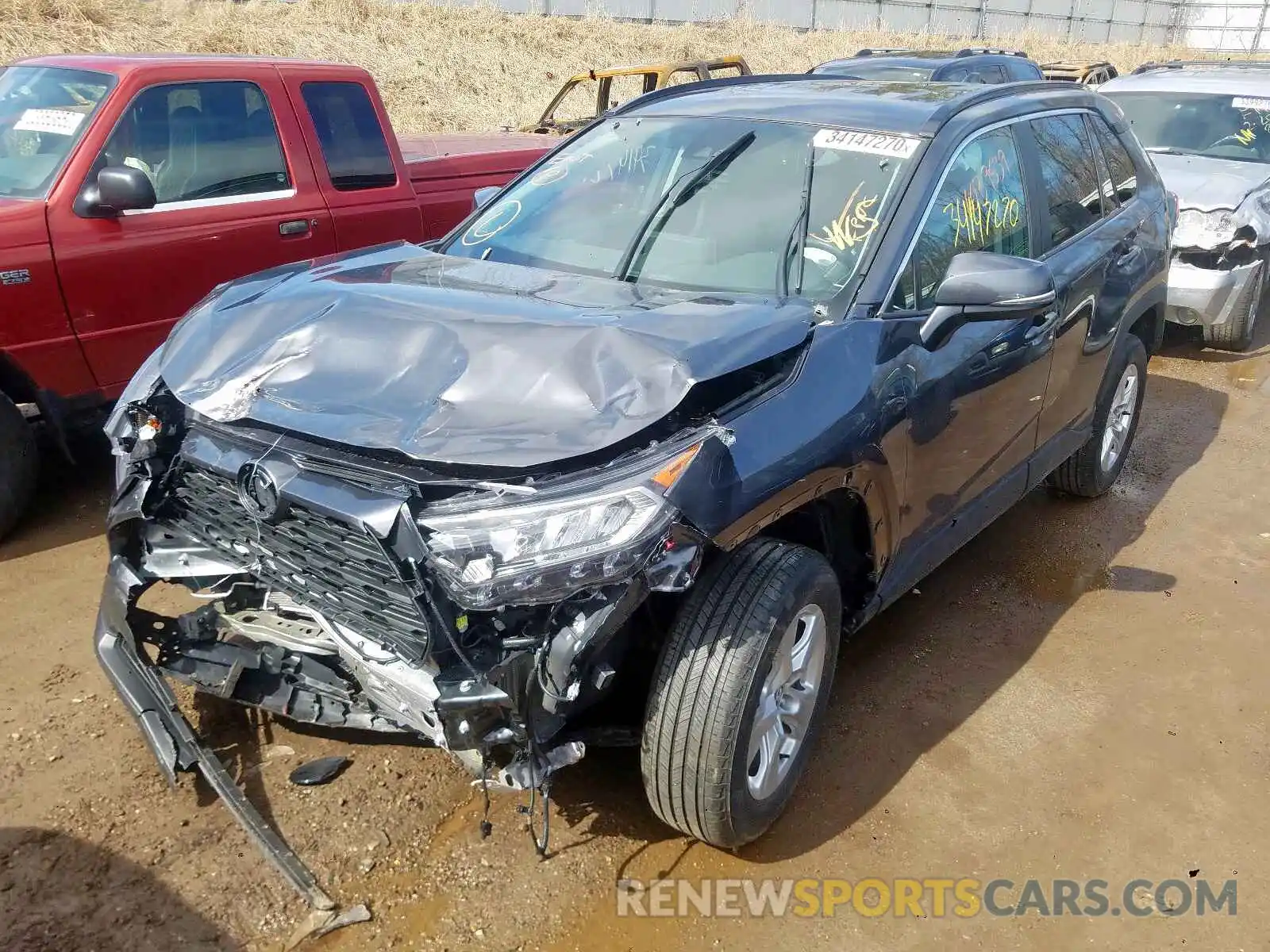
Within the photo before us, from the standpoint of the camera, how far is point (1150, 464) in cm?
574

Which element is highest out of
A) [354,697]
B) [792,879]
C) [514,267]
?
[514,267]

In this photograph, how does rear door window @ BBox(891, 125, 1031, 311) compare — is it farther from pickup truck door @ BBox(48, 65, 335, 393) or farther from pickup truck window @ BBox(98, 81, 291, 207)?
pickup truck window @ BBox(98, 81, 291, 207)

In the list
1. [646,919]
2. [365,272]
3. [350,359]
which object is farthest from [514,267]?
[646,919]

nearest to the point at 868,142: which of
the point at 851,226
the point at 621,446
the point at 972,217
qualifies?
the point at 851,226

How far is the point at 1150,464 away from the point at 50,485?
5.96m

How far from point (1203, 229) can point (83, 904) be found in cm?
786

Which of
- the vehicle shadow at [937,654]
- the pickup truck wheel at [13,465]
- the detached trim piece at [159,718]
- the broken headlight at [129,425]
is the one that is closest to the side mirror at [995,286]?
the vehicle shadow at [937,654]

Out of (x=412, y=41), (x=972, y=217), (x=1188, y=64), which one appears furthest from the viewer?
(x=412, y=41)

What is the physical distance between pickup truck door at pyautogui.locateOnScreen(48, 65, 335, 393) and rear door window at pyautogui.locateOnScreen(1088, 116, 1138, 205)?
3.86 meters

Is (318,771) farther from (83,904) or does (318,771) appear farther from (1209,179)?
(1209,179)

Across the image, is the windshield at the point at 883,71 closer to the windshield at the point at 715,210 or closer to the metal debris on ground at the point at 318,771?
the windshield at the point at 715,210

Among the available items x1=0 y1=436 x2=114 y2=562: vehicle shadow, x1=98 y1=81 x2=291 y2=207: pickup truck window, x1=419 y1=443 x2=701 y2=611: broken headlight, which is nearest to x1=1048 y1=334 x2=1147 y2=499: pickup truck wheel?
x1=419 y1=443 x2=701 y2=611: broken headlight

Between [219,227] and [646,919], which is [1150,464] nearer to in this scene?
[646,919]

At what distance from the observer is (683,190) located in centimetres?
341
